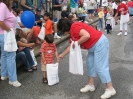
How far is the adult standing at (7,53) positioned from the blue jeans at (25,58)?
529 millimetres

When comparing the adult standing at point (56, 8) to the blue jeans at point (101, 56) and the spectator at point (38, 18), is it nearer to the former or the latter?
the spectator at point (38, 18)

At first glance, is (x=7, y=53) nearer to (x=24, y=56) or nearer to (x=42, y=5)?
(x=24, y=56)

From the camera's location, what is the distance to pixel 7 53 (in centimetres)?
464

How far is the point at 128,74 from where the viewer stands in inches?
222

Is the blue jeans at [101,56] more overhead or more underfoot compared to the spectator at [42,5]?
more underfoot

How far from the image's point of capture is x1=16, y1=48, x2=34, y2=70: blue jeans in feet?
17.8

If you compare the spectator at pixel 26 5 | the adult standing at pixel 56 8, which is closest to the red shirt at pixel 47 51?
the spectator at pixel 26 5

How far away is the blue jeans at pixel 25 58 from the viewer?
17.8ft

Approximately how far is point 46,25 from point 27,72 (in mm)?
2790

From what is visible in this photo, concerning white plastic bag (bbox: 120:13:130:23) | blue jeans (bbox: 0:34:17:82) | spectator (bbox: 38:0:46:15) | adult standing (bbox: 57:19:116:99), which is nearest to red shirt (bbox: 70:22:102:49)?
adult standing (bbox: 57:19:116:99)

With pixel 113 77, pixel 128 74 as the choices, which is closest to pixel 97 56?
pixel 113 77

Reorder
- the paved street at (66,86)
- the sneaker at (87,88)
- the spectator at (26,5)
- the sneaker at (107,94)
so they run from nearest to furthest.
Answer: the sneaker at (107,94)
the paved street at (66,86)
the sneaker at (87,88)
the spectator at (26,5)

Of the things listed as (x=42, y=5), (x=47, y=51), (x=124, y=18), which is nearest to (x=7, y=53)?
(x=47, y=51)

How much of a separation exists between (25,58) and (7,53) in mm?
856
